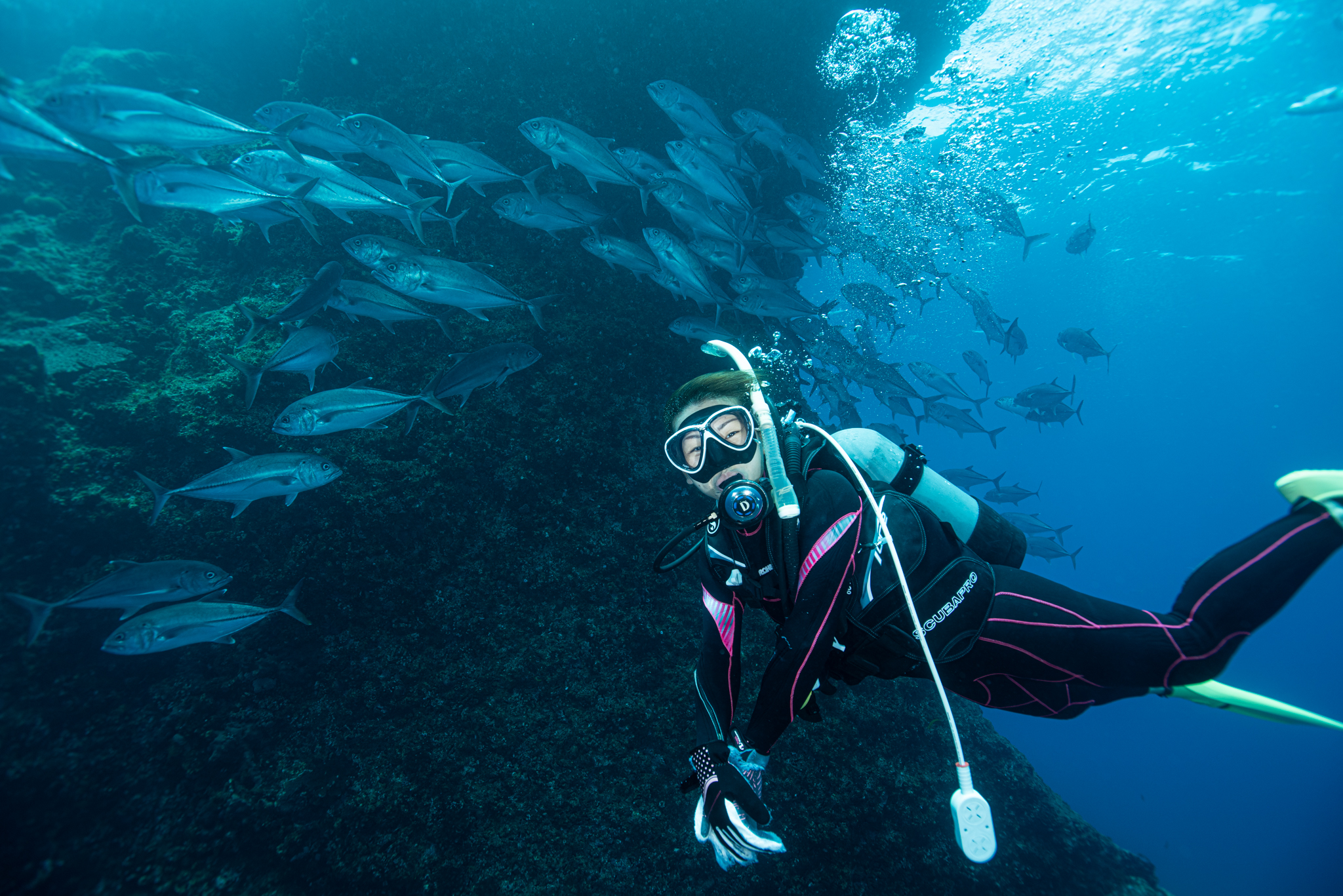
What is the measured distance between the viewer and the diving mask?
7.29ft

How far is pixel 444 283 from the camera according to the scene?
147 inches

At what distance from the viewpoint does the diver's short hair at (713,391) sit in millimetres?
2449

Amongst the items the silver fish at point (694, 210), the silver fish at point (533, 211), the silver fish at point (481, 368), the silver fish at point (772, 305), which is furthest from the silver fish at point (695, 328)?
the silver fish at point (481, 368)

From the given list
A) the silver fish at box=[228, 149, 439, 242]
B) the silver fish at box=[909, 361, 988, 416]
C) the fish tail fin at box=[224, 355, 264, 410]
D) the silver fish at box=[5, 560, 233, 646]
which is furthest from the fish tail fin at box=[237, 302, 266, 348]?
the silver fish at box=[909, 361, 988, 416]

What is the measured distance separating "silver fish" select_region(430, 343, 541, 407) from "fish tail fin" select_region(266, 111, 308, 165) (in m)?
2.15

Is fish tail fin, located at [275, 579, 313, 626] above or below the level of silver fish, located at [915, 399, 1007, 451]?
below

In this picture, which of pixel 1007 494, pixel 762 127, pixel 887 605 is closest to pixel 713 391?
pixel 887 605

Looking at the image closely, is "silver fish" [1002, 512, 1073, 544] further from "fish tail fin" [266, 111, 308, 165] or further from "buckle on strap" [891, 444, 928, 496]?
"fish tail fin" [266, 111, 308, 165]

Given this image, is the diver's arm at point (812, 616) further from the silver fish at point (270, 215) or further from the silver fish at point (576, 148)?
the silver fish at point (270, 215)

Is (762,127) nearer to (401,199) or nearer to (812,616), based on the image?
(401,199)

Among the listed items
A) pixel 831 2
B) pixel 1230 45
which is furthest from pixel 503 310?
pixel 1230 45

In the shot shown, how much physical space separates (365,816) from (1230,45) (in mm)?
25367

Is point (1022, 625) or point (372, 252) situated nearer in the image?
point (1022, 625)

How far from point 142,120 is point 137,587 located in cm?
349
